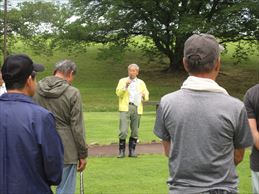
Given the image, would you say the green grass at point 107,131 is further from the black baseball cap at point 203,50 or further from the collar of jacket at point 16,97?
the black baseball cap at point 203,50

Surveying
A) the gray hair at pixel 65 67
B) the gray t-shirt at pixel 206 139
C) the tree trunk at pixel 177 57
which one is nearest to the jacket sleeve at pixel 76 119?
the gray hair at pixel 65 67

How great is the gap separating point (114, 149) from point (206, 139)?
1003 centimetres

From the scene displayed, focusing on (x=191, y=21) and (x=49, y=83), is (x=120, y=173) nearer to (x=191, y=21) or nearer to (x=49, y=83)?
(x=49, y=83)

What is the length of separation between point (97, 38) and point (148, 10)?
4.34 m

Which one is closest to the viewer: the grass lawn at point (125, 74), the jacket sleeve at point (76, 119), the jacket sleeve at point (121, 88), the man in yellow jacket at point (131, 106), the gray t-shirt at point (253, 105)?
the gray t-shirt at point (253, 105)

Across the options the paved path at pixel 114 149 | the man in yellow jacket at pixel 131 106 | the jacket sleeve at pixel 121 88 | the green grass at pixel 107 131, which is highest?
the jacket sleeve at pixel 121 88

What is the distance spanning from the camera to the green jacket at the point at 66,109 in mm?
6410

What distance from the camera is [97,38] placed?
4269 cm

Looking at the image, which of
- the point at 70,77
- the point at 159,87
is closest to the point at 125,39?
the point at 159,87

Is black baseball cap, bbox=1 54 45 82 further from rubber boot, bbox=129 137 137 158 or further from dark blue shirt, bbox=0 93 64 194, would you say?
rubber boot, bbox=129 137 137 158

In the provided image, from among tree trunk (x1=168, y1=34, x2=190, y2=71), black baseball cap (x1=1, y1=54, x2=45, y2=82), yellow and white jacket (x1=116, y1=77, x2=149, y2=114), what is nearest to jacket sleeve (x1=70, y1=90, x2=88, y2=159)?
black baseball cap (x1=1, y1=54, x2=45, y2=82)

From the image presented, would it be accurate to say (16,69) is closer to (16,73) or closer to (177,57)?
(16,73)

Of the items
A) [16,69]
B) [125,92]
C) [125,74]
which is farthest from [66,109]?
[125,74]

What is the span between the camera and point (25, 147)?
3811 millimetres
